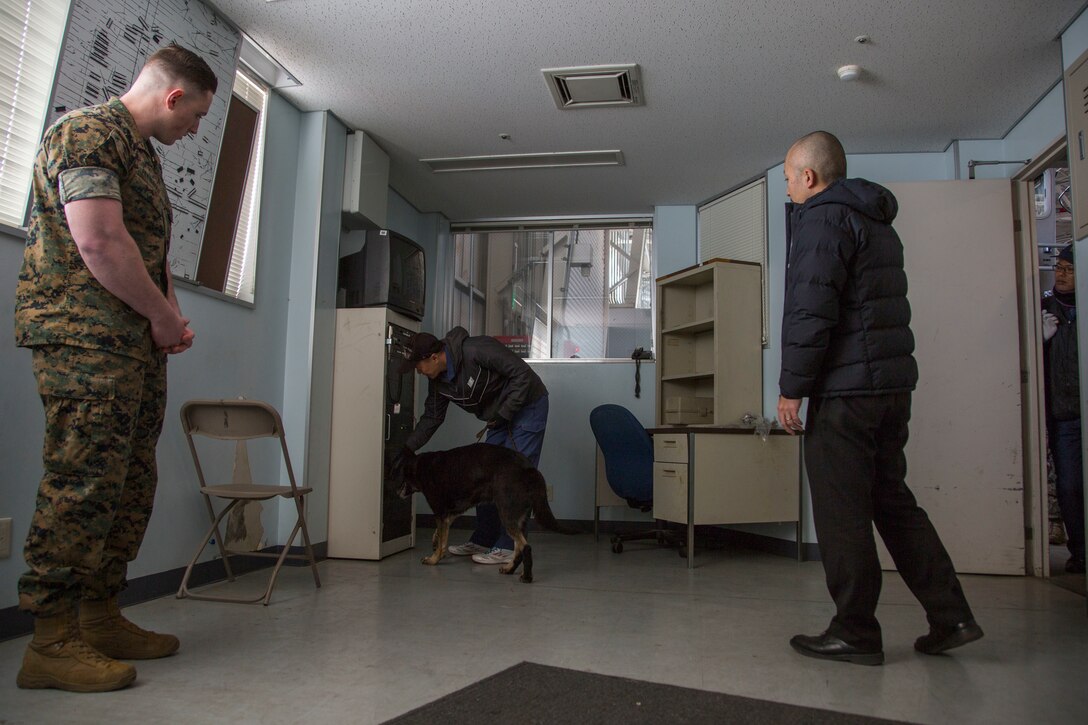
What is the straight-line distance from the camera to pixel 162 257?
205 centimetres

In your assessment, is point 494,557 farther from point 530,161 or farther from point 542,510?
point 530,161

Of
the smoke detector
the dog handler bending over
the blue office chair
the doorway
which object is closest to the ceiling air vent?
the smoke detector

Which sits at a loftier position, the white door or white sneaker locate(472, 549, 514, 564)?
the white door

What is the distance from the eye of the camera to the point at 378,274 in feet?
14.4

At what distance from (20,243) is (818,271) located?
8.74ft

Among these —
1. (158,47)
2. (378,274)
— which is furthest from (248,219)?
(158,47)

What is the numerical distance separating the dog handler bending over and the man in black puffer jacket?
191 centimetres

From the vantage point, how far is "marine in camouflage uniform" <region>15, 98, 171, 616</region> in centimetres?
→ 175

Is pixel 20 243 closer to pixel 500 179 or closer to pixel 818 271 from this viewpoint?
pixel 818 271

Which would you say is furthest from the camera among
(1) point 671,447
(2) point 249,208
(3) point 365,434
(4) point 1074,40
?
(1) point 671,447

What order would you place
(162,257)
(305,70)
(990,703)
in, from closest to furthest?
(990,703) < (162,257) < (305,70)

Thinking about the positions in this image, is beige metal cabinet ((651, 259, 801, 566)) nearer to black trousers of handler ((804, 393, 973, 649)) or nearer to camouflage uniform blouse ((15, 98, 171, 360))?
black trousers of handler ((804, 393, 973, 649))

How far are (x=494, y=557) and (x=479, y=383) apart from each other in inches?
39.5

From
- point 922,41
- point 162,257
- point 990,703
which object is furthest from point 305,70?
point 990,703
